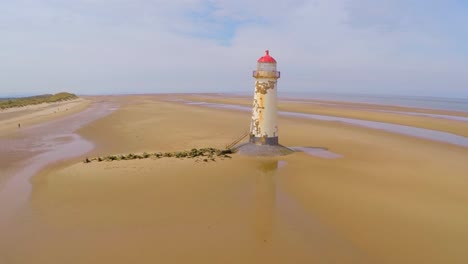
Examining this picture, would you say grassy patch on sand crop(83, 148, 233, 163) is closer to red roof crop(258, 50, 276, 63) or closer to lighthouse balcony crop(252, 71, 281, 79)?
lighthouse balcony crop(252, 71, 281, 79)

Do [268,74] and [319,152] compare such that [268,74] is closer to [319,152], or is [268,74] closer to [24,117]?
[319,152]

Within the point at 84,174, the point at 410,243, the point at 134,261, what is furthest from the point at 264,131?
the point at 134,261

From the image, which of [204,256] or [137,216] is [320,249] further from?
[137,216]

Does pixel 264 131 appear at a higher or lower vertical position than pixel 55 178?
higher

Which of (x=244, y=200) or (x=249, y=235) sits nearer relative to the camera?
(x=249, y=235)

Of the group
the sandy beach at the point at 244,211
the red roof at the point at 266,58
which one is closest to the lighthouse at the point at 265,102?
the red roof at the point at 266,58

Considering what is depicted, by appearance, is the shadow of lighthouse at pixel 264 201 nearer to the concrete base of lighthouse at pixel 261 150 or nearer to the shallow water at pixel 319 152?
the concrete base of lighthouse at pixel 261 150

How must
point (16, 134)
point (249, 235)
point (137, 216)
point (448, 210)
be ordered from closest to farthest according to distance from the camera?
point (249, 235), point (137, 216), point (448, 210), point (16, 134)

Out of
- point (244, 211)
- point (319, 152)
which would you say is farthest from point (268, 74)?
point (244, 211)
